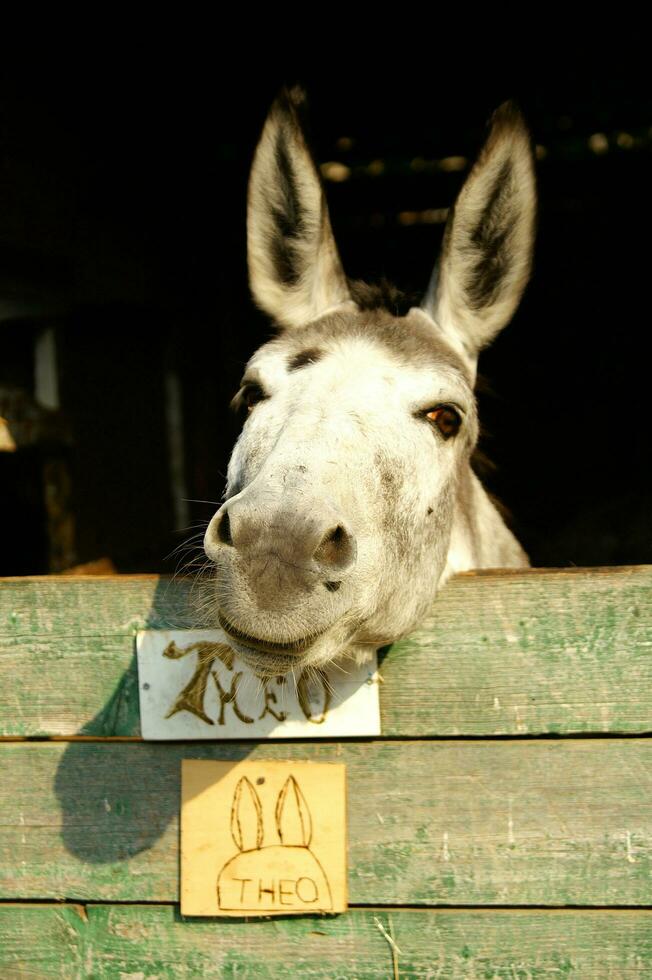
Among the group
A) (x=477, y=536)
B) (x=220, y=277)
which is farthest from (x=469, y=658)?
(x=220, y=277)

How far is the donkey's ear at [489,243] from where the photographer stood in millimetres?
2395

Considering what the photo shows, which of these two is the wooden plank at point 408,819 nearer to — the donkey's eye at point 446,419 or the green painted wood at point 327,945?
the green painted wood at point 327,945

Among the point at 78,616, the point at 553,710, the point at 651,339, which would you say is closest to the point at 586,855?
the point at 553,710

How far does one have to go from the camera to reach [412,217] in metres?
6.49

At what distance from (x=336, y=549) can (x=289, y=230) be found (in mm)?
1429

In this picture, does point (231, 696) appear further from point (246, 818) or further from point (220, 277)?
point (220, 277)

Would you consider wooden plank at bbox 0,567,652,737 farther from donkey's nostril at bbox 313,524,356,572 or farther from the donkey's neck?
donkey's nostril at bbox 313,524,356,572

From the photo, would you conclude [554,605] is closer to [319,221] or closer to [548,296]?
[319,221]

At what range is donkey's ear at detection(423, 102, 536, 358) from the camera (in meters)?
2.39

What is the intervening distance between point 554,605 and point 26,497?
309 cm

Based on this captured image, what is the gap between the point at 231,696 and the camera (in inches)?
79.7

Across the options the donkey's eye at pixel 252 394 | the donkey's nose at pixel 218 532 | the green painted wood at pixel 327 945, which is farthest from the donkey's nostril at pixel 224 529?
the green painted wood at pixel 327 945

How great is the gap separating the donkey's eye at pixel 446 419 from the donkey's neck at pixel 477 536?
34 cm

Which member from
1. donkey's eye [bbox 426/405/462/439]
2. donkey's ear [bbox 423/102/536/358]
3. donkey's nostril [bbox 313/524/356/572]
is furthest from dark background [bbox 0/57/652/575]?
donkey's nostril [bbox 313/524/356/572]
